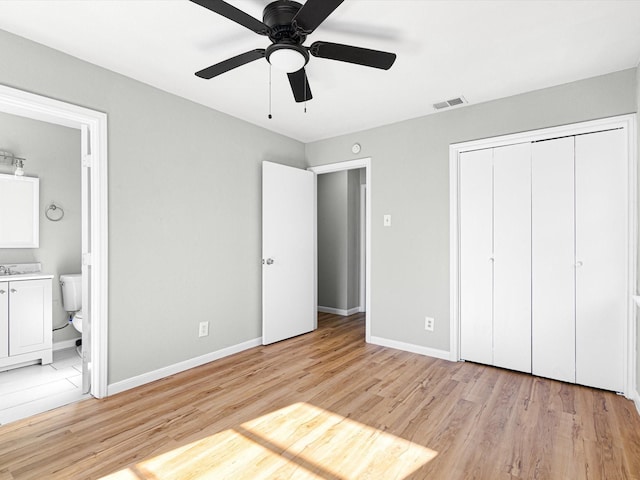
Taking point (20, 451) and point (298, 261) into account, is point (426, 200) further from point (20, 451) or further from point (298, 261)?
point (20, 451)

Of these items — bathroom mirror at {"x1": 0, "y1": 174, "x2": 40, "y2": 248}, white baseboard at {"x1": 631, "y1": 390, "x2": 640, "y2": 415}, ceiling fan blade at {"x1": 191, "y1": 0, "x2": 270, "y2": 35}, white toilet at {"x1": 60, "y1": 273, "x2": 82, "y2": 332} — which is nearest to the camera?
ceiling fan blade at {"x1": 191, "y1": 0, "x2": 270, "y2": 35}

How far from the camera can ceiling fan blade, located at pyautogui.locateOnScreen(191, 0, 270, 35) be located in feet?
4.95

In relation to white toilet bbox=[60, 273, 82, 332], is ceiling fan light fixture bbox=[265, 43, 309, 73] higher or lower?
higher

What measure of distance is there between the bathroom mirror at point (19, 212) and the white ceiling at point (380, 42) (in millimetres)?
1865

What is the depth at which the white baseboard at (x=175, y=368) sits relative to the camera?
2.64 metres

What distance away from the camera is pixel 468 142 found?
326cm

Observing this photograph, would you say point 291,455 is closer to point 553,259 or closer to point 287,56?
point 287,56

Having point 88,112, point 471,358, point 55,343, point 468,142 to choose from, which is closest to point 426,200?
point 468,142

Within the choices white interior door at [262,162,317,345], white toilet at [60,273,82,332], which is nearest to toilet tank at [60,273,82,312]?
white toilet at [60,273,82,332]

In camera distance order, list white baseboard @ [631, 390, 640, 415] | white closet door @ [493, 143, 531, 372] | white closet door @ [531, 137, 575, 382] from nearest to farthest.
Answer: white baseboard @ [631, 390, 640, 415], white closet door @ [531, 137, 575, 382], white closet door @ [493, 143, 531, 372]

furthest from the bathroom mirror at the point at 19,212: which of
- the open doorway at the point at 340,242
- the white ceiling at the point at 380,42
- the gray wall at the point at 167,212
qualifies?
the open doorway at the point at 340,242

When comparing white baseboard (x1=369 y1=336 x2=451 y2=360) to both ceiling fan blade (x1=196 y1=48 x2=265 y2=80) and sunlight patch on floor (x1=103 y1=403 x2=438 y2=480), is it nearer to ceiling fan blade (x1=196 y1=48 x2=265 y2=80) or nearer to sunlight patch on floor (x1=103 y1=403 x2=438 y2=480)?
sunlight patch on floor (x1=103 y1=403 x2=438 y2=480)

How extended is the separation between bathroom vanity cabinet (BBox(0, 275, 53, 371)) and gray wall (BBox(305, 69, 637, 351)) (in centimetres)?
327

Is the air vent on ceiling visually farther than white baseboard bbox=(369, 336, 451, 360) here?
No
